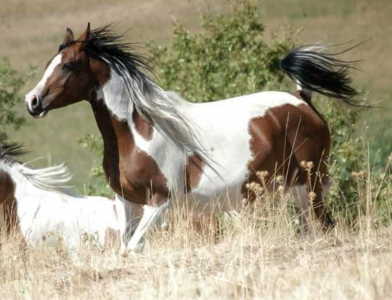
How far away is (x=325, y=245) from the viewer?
7738 mm

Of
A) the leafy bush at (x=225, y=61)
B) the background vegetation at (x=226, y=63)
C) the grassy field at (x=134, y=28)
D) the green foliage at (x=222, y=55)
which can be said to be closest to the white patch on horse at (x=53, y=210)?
the background vegetation at (x=226, y=63)

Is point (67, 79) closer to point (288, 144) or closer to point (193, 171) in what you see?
point (193, 171)

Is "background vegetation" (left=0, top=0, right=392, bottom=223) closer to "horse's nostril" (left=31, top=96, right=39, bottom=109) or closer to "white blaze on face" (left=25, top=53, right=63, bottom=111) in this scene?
"white blaze on face" (left=25, top=53, right=63, bottom=111)

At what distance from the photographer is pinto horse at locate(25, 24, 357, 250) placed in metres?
9.06

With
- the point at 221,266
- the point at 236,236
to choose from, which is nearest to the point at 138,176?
the point at 236,236

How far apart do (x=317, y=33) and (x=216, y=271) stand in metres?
32.7

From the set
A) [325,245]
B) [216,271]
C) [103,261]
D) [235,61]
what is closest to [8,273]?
[103,261]

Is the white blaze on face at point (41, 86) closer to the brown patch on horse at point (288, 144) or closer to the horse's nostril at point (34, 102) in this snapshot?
the horse's nostril at point (34, 102)

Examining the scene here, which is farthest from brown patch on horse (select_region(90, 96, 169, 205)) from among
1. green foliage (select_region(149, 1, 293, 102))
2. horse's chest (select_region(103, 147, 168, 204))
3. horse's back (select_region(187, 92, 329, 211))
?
green foliage (select_region(149, 1, 293, 102))

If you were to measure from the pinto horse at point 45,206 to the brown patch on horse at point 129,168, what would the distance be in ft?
5.06

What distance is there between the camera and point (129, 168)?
905 cm

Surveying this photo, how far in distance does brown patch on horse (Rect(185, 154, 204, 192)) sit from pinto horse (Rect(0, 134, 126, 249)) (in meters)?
1.61

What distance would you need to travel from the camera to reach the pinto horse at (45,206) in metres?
10.8

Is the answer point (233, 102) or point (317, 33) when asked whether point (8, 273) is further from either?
point (317, 33)
